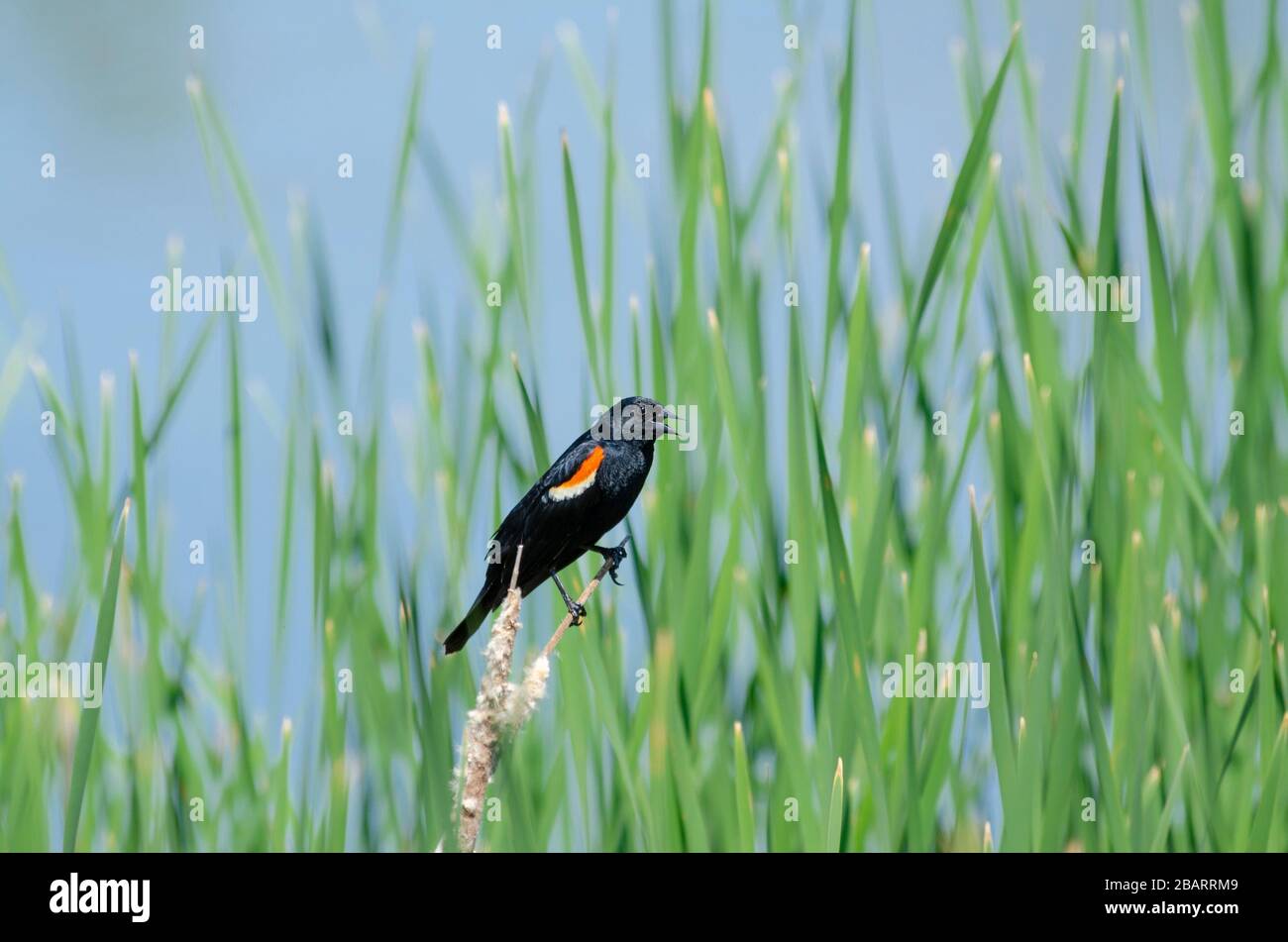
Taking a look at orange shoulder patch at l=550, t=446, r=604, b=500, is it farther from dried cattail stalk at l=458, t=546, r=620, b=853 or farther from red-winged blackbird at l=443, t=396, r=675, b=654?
dried cattail stalk at l=458, t=546, r=620, b=853

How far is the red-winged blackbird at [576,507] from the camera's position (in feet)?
8.97

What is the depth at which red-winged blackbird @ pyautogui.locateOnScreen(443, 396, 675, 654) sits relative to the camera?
108 inches

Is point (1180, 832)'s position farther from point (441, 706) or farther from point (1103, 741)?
point (441, 706)

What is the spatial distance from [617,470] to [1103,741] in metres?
1.29

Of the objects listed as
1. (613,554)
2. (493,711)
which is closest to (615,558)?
(613,554)

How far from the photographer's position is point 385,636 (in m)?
2.75

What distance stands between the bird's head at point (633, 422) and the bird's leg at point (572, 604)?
370mm

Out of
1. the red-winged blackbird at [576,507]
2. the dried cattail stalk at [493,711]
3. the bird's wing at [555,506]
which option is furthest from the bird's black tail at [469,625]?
Answer: the dried cattail stalk at [493,711]

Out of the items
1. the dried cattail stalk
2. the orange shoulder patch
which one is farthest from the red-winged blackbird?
the dried cattail stalk

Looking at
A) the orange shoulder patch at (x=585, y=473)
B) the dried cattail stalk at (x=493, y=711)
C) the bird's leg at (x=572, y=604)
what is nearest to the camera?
the dried cattail stalk at (x=493, y=711)

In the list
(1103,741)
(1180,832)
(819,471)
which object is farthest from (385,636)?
(1180,832)

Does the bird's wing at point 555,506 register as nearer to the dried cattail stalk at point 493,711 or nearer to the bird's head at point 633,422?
the bird's head at point 633,422

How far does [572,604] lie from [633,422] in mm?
484

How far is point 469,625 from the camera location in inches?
105
